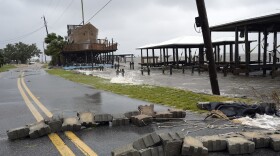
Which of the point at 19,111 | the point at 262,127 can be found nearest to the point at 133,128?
the point at 262,127

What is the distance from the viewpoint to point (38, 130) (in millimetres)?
5879

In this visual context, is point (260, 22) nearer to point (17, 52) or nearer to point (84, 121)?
point (84, 121)

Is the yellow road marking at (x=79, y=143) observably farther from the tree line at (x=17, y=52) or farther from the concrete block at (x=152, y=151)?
the tree line at (x=17, y=52)

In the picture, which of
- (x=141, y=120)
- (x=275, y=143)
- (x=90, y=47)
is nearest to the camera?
(x=275, y=143)

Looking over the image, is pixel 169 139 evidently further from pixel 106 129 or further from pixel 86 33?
pixel 86 33

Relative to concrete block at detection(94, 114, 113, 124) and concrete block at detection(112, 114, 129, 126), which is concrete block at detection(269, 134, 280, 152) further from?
concrete block at detection(94, 114, 113, 124)

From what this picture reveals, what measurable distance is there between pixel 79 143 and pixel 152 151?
5.44 feet

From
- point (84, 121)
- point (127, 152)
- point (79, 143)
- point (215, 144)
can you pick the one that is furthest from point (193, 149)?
point (84, 121)

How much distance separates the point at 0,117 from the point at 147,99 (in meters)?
5.02

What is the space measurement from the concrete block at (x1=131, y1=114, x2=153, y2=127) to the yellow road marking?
1.36 meters

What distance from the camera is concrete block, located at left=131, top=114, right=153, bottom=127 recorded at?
6539mm

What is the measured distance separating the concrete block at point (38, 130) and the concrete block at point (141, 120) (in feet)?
5.81

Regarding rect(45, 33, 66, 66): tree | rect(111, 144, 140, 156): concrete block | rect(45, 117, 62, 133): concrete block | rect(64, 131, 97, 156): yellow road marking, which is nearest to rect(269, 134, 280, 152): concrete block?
rect(111, 144, 140, 156): concrete block

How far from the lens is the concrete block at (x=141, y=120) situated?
21.5 feet
